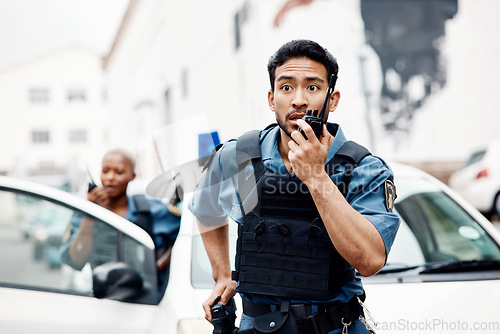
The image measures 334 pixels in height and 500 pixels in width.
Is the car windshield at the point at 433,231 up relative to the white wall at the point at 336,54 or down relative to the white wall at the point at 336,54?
down

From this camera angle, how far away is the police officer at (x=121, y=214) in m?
2.28

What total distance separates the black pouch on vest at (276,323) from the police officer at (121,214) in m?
1.00

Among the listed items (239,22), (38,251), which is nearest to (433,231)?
(38,251)

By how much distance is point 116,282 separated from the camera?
199 cm

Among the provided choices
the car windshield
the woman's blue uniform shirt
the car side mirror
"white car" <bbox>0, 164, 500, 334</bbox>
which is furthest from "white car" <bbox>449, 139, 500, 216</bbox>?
the woman's blue uniform shirt

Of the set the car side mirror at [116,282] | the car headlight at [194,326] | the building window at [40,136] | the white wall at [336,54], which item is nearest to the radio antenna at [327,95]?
the car headlight at [194,326]

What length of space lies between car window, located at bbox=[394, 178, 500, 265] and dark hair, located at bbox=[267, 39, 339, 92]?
1.38m

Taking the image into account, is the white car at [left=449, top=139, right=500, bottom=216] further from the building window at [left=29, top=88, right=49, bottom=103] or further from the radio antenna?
the building window at [left=29, top=88, right=49, bottom=103]

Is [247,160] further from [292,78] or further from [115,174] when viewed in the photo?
[115,174]

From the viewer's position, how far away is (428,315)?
182 centimetres

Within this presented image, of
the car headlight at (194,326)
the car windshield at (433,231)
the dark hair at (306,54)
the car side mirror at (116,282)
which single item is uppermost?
the dark hair at (306,54)

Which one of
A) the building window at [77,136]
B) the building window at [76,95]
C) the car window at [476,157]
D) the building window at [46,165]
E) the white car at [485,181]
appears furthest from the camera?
the building window at [77,136]

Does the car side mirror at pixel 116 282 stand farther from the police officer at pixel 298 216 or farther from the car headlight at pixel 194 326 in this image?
the police officer at pixel 298 216

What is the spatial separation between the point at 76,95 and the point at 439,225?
122 feet
